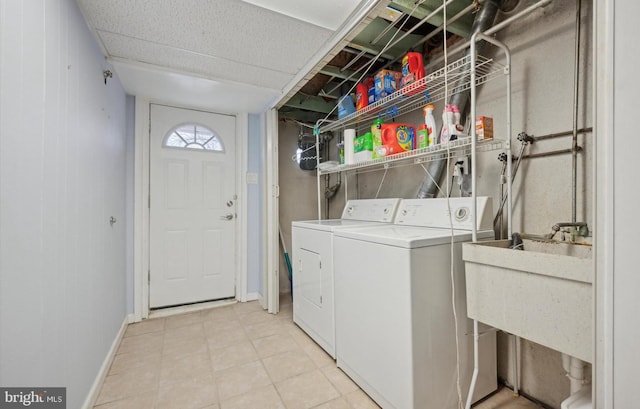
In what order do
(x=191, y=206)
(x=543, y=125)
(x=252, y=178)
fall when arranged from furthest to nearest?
(x=252, y=178) → (x=191, y=206) → (x=543, y=125)

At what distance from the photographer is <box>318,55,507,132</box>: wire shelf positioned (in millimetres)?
1500

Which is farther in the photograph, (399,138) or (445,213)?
(399,138)

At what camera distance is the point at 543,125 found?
144cm

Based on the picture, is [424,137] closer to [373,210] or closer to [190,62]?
[373,210]

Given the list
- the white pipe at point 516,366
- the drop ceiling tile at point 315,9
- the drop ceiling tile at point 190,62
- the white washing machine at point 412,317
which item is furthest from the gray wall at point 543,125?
the drop ceiling tile at point 190,62

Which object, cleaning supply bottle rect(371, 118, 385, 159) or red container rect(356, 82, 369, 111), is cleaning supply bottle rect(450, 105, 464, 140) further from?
red container rect(356, 82, 369, 111)

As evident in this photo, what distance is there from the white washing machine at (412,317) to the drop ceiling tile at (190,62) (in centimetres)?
151

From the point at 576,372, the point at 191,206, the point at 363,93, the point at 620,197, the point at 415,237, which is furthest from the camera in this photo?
the point at 191,206

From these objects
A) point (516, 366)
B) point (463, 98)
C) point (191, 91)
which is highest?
point (191, 91)

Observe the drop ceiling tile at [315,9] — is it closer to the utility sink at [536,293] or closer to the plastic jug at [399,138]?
the plastic jug at [399,138]

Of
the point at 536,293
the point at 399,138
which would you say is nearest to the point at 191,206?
the point at 399,138

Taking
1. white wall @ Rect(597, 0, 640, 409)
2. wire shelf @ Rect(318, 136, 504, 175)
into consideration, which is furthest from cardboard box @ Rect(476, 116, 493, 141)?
white wall @ Rect(597, 0, 640, 409)

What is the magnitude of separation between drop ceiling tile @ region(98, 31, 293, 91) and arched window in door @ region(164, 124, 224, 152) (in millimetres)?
822

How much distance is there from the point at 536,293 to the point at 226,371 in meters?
1.75
